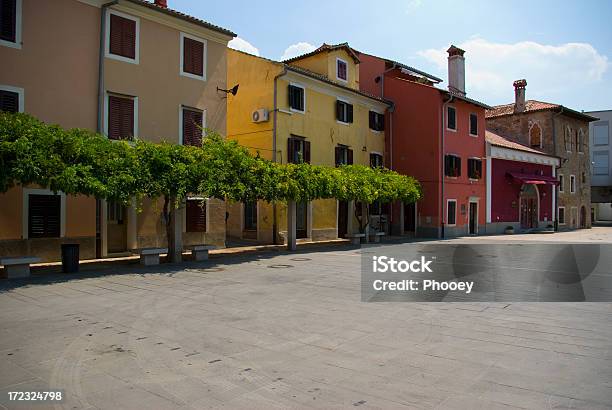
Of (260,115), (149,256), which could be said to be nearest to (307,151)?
(260,115)

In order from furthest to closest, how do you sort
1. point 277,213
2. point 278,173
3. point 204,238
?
point 277,213 < point 204,238 < point 278,173

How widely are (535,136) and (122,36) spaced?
33963 millimetres

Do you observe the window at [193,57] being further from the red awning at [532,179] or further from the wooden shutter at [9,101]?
the red awning at [532,179]

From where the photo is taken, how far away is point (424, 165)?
29.0 m

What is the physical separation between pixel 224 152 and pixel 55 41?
637cm

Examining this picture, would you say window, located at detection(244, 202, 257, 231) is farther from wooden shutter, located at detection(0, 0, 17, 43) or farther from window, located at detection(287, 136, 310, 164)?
wooden shutter, located at detection(0, 0, 17, 43)

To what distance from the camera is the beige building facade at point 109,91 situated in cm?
1455

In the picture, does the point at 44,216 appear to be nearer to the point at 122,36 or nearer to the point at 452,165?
the point at 122,36

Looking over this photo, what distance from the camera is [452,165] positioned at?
2934 centimetres

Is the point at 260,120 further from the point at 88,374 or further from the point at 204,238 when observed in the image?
the point at 88,374

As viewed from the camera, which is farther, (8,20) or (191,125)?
(191,125)

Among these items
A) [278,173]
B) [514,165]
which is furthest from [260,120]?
[514,165]

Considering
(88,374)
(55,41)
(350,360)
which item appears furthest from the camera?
(55,41)

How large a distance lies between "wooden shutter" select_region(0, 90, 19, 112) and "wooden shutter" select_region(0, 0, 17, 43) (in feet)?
5.22
